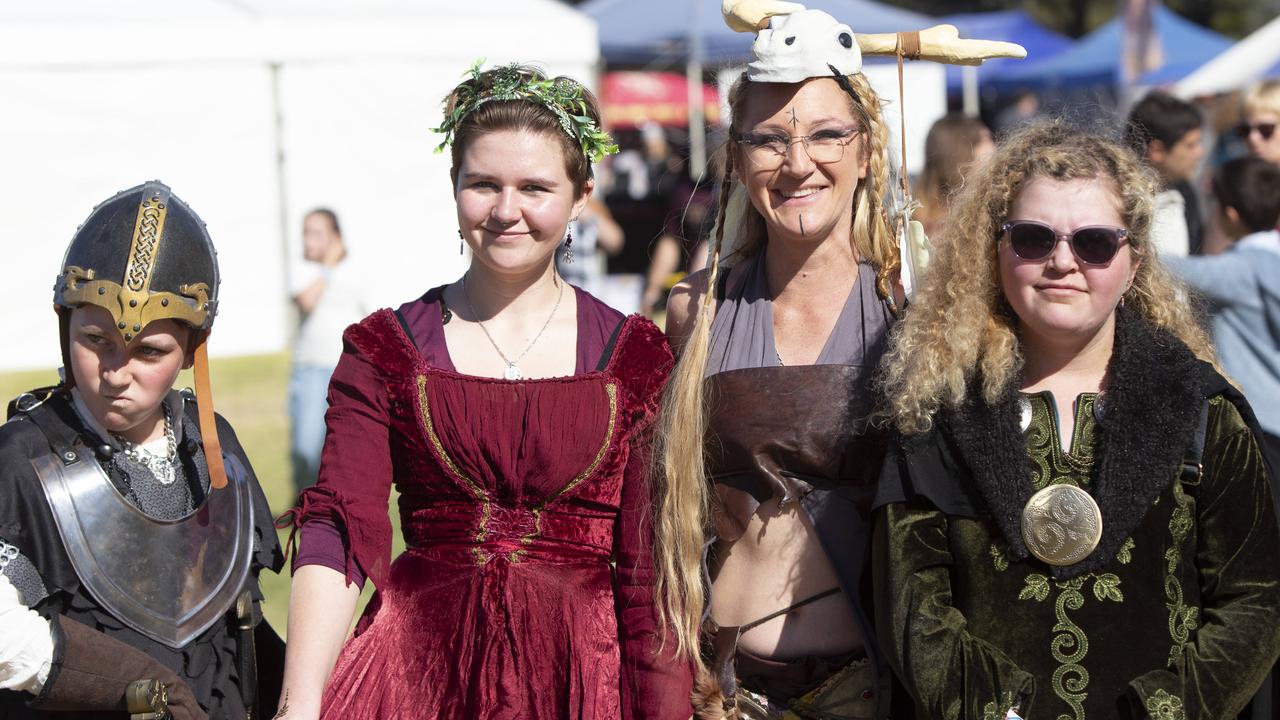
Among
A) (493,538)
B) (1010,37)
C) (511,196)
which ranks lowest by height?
(493,538)

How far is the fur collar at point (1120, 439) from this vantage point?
7.43ft

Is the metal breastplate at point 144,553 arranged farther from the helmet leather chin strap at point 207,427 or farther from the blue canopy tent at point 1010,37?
the blue canopy tent at point 1010,37

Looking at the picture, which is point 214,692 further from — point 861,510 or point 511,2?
point 511,2

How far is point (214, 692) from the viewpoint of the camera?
8.44 feet

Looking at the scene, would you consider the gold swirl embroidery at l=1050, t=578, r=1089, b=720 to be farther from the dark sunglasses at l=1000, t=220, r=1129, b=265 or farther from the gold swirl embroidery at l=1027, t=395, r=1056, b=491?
the dark sunglasses at l=1000, t=220, r=1129, b=265

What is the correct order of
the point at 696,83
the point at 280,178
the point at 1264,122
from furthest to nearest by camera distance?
the point at 696,83
the point at 280,178
the point at 1264,122

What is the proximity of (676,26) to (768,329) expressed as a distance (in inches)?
452

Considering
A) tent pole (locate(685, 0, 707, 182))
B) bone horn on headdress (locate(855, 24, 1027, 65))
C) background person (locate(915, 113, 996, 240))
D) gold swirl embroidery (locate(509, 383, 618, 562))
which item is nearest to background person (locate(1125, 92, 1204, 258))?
background person (locate(915, 113, 996, 240))

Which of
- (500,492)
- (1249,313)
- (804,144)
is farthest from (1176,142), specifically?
(500,492)

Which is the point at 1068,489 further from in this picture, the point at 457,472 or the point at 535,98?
the point at 535,98

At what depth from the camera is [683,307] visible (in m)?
2.86

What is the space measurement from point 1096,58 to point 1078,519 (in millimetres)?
16848

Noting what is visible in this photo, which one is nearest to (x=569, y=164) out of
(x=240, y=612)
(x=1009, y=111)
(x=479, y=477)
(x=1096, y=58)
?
(x=479, y=477)

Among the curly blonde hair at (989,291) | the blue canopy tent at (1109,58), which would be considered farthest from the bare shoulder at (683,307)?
the blue canopy tent at (1109,58)
